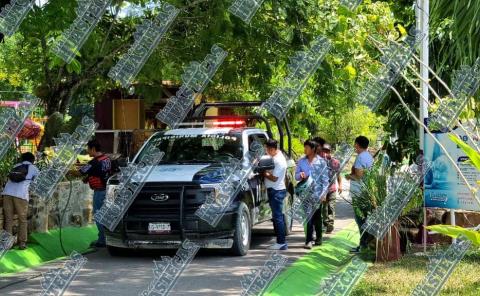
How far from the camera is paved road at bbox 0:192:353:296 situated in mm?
8898

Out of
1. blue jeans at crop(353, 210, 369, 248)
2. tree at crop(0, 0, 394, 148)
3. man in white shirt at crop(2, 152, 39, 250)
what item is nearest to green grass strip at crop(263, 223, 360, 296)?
blue jeans at crop(353, 210, 369, 248)

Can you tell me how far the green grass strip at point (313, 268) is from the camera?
354 inches

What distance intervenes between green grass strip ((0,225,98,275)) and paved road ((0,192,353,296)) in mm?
341

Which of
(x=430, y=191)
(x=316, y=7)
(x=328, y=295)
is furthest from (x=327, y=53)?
(x=328, y=295)

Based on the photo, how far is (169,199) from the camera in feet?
Answer: 35.5

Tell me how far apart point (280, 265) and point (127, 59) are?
19.3 ft

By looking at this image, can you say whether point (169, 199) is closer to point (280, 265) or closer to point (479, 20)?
point (280, 265)

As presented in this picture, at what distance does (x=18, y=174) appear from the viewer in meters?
11.1

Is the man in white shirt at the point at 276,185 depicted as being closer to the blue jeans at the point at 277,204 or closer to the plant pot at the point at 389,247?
the blue jeans at the point at 277,204

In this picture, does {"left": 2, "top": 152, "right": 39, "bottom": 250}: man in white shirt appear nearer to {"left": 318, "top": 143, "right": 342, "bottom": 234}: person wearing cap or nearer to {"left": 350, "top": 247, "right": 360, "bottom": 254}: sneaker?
{"left": 318, "top": 143, "right": 342, "bottom": 234}: person wearing cap

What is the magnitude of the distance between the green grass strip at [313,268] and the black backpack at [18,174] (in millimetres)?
4274

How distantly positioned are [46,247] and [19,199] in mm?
1162

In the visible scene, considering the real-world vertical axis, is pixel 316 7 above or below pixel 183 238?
above

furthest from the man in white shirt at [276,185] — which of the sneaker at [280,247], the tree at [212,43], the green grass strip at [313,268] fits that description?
the tree at [212,43]
